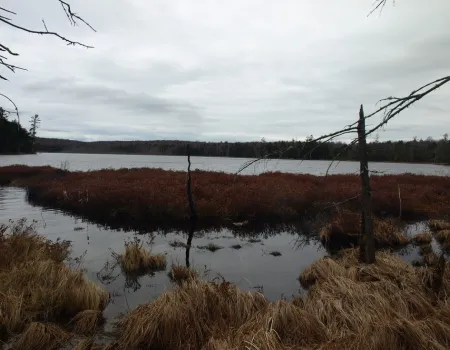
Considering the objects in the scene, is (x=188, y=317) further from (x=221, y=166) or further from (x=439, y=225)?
(x=221, y=166)

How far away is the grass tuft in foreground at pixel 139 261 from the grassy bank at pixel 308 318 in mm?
3541

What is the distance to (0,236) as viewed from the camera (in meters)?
9.27

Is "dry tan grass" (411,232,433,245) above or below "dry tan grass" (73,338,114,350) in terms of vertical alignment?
below

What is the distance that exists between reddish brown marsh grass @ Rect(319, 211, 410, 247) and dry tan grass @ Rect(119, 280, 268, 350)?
7263 mm

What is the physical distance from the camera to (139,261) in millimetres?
10125

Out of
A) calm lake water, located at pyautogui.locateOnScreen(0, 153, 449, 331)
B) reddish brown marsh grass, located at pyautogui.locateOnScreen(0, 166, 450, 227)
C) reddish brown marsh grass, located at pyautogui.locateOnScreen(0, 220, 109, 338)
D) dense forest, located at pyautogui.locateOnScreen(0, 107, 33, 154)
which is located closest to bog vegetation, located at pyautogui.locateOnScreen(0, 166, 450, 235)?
reddish brown marsh grass, located at pyautogui.locateOnScreen(0, 166, 450, 227)

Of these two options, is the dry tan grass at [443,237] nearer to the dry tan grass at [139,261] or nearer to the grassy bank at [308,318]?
the grassy bank at [308,318]

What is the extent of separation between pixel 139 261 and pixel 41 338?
4723 millimetres

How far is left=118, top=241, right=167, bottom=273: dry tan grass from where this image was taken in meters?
9.92

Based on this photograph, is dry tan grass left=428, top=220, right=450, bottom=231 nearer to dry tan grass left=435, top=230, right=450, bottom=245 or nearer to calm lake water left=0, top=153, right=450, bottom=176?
dry tan grass left=435, top=230, right=450, bottom=245

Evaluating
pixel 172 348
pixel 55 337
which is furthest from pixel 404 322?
pixel 55 337

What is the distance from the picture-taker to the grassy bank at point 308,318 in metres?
4.82

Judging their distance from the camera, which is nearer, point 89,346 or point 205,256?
point 89,346

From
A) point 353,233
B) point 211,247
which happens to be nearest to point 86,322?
point 211,247
